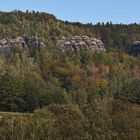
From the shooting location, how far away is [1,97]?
131000 mm

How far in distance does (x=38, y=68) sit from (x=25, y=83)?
56.6 m

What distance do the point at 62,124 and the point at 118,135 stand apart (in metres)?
6.29

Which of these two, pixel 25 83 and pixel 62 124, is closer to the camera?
pixel 62 124

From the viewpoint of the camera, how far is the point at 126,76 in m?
198

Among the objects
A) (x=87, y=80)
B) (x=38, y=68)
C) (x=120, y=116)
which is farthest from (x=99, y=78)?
(x=120, y=116)

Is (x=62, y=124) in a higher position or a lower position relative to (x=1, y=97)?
higher

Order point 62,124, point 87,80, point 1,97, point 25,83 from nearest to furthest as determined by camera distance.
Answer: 1. point 62,124
2. point 1,97
3. point 25,83
4. point 87,80

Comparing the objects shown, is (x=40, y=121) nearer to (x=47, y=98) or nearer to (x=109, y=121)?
(x=109, y=121)

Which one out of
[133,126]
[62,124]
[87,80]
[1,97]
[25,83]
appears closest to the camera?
[62,124]

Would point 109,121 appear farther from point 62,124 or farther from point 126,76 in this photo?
point 126,76

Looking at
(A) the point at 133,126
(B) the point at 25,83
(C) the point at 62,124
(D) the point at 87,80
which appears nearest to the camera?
(C) the point at 62,124

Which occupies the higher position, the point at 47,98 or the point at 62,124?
the point at 62,124

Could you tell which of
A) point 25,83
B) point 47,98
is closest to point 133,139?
point 47,98

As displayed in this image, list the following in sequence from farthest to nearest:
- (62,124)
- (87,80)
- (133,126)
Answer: (87,80) < (133,126) < (62,124)
